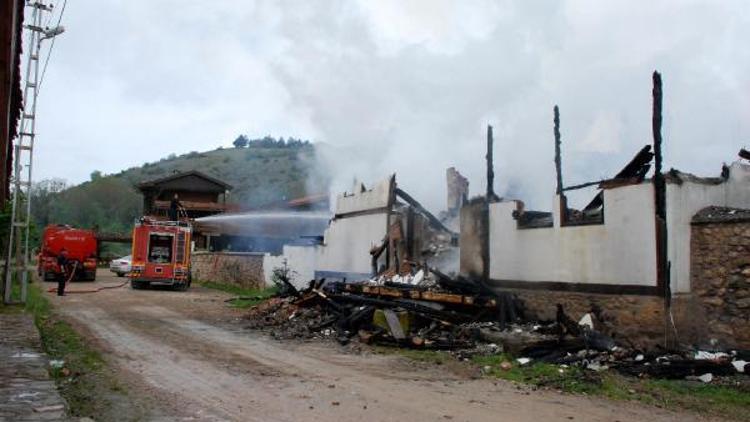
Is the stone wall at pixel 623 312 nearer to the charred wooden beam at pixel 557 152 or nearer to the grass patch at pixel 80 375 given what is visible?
the charred wooden beam at pixel 557 152

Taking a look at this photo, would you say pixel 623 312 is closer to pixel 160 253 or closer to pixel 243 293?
pixel 243 293

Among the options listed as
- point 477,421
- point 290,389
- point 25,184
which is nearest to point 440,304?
point 290,389

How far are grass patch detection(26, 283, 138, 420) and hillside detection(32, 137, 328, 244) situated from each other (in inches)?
982

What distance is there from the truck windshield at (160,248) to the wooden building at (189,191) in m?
26.2

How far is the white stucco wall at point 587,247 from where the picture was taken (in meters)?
11.9

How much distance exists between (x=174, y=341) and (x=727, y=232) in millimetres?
10307

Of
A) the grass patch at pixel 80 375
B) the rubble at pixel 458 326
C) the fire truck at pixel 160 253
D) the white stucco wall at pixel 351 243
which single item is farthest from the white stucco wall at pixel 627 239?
the fire truck at pixel 160 253

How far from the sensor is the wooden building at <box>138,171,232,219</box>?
55375 mm

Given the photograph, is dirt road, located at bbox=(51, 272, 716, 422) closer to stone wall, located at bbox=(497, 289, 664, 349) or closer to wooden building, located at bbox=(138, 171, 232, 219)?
stone wall, located at bbox=(497, 289, 664, 349)

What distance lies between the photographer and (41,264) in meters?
33.6

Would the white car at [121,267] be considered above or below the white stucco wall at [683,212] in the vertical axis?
below

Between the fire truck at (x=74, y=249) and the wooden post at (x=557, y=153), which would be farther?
the fire truck at (x=74, y=249)

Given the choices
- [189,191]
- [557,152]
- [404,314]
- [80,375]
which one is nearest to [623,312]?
[404,314]

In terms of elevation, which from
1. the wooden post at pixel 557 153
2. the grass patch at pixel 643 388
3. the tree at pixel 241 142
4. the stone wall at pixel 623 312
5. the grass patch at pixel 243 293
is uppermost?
the tree at pixel 241 142
